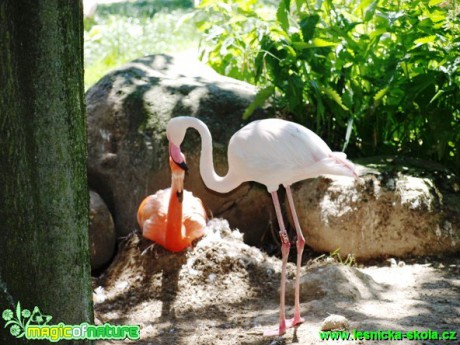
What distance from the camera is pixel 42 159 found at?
308 centimetres

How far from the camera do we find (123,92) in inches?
255

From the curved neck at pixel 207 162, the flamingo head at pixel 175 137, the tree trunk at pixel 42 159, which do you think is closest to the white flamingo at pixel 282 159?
the curved neck at pixel 207 162

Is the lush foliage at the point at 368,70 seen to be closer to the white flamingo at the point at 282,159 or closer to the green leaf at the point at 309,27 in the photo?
the green leaf at the point at 309,27

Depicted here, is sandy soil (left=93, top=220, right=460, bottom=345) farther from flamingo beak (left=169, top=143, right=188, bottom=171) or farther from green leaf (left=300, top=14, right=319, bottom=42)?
green leaf (left=300, top=14, right=319, bottom=42)

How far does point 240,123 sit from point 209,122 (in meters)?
0.27

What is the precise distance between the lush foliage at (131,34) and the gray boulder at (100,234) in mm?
3206

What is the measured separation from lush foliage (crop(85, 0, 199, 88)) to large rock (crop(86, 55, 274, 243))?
2.68m

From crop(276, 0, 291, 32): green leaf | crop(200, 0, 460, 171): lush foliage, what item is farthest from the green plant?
crop(276, 0, 291, 32): green leaf

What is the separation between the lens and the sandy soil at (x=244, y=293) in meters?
4.51

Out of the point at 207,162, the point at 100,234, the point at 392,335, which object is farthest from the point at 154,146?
the point at 392,335

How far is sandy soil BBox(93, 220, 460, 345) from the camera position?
14.8ft

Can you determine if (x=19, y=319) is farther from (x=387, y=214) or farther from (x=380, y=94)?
(x=380, y=94)

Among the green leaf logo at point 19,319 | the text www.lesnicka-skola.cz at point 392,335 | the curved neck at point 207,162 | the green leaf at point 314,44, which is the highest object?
the green leaf at point 314,44

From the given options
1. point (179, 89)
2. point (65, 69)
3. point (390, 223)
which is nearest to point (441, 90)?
point (390, 223)
